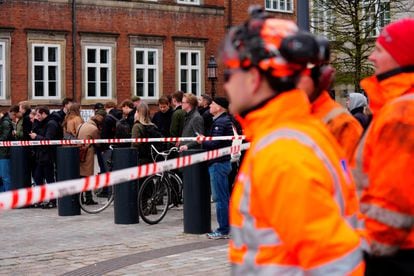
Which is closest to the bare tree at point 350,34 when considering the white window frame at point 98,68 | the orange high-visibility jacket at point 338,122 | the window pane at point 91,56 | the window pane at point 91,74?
the white window frame at point 98,68

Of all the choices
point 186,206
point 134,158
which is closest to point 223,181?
point 186,206

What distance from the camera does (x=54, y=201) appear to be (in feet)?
47.5

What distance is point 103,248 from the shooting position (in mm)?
9711

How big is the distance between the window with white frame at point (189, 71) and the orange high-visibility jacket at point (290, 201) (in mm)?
34580

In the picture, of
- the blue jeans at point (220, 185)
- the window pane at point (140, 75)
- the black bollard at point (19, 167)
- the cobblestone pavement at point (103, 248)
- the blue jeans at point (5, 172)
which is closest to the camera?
the cobblestone pavement at point (103, 248)

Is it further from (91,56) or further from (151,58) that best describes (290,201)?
(151,58)

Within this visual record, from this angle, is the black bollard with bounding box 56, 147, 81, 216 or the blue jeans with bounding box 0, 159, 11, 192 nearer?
the black bollard with bounding box 56, 147, 81, 216

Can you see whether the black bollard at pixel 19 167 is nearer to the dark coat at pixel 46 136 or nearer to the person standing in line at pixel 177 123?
the dark coat at pixel 46 136

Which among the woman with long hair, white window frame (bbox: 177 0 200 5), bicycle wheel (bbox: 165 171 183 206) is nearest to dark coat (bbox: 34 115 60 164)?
the woman with long hair

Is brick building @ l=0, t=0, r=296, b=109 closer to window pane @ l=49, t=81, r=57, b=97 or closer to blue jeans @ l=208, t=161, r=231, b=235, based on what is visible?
window pane @ l=49, t=81, r=57, b=97

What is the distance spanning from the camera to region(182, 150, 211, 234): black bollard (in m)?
10.8

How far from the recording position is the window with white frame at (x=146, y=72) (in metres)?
35.6

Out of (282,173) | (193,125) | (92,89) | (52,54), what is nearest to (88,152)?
(193,125)

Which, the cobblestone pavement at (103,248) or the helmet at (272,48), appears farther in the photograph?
the cobblestone pavement at (103,248)
